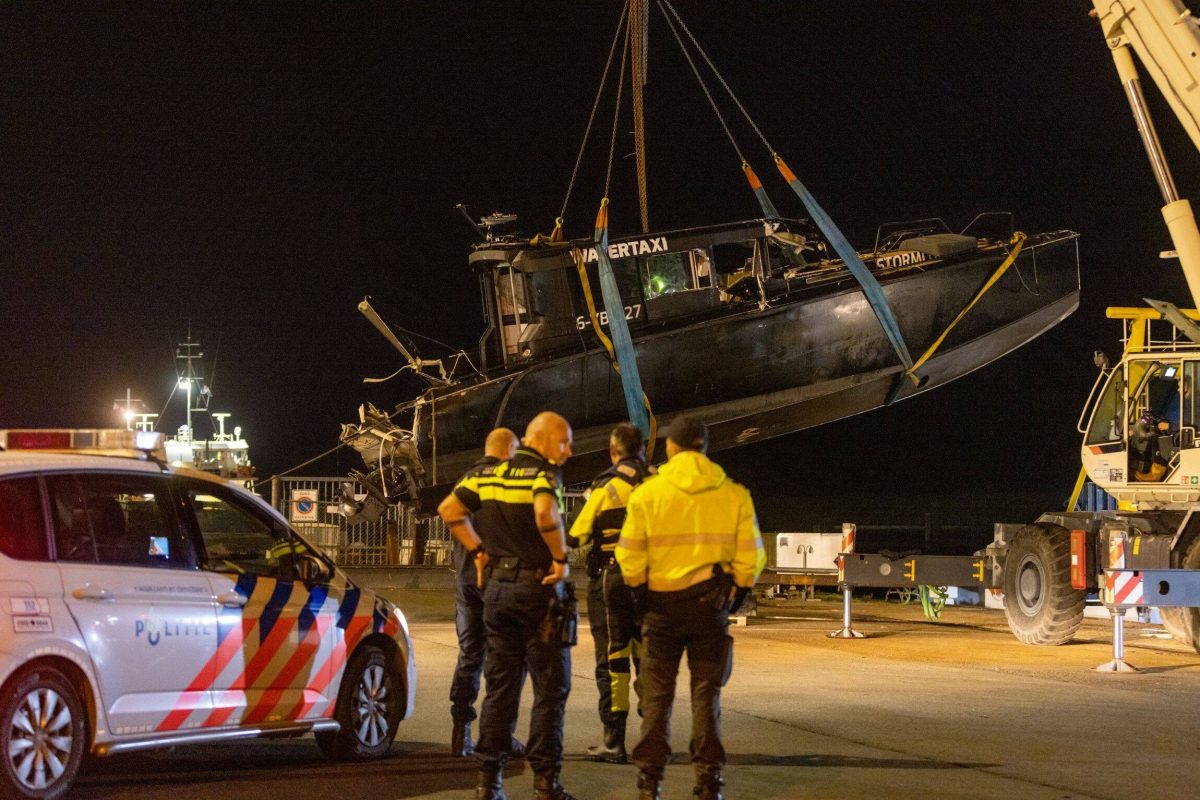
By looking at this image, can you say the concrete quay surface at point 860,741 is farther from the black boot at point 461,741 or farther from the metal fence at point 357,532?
the metal fence at point 357,532

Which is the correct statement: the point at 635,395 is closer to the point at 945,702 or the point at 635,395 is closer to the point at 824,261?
the point at 824,261

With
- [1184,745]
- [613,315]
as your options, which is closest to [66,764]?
[1184,745]

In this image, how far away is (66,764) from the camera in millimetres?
6164

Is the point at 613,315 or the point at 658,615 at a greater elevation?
the point at 613,315

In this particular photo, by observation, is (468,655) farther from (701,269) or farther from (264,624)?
(701,269)

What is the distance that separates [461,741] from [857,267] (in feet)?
28.6

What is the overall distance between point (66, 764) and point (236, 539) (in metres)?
2.26

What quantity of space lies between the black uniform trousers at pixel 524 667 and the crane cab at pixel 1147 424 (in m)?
9.54

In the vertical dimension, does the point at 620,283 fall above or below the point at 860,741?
above

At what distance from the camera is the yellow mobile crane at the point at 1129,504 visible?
13.6 m

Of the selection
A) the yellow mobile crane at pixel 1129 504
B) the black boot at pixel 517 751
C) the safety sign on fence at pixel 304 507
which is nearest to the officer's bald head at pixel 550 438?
the black boot at pixel 517 751

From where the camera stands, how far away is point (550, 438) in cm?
677

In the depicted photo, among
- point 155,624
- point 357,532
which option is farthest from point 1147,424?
point 357,532

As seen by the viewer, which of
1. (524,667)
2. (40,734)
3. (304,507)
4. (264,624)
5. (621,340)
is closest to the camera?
(40,734)
